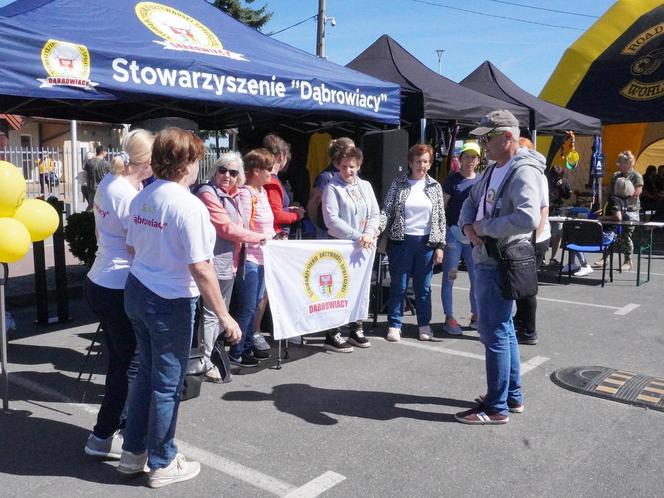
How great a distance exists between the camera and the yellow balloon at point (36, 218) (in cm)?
→ 412

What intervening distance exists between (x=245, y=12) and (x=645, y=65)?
924 inches

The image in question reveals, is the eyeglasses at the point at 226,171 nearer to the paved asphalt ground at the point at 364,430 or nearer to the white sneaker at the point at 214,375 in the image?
the white sneaker at the point at 214,375

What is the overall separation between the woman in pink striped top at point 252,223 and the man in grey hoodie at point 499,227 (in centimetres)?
164

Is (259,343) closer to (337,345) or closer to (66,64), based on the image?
(337,345)

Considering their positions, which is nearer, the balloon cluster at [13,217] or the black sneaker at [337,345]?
the balloon cluster at [13,217]

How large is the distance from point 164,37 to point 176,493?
3770 millimetres

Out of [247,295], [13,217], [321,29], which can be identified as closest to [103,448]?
[13,217]

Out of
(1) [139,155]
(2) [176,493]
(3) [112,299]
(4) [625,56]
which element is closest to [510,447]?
(2) [176,493]

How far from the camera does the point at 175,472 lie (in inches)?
125

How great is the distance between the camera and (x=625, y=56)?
16.2 metres

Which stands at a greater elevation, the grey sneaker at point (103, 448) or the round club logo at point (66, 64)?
the round club logo at point (66, 64)

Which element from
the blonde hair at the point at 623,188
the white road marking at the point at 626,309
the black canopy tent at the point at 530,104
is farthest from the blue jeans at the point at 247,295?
the black canopy tent at the point at 530,104

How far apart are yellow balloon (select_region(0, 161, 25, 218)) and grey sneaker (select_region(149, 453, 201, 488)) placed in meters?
1.86

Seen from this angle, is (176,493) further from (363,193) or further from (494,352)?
(363,193)
